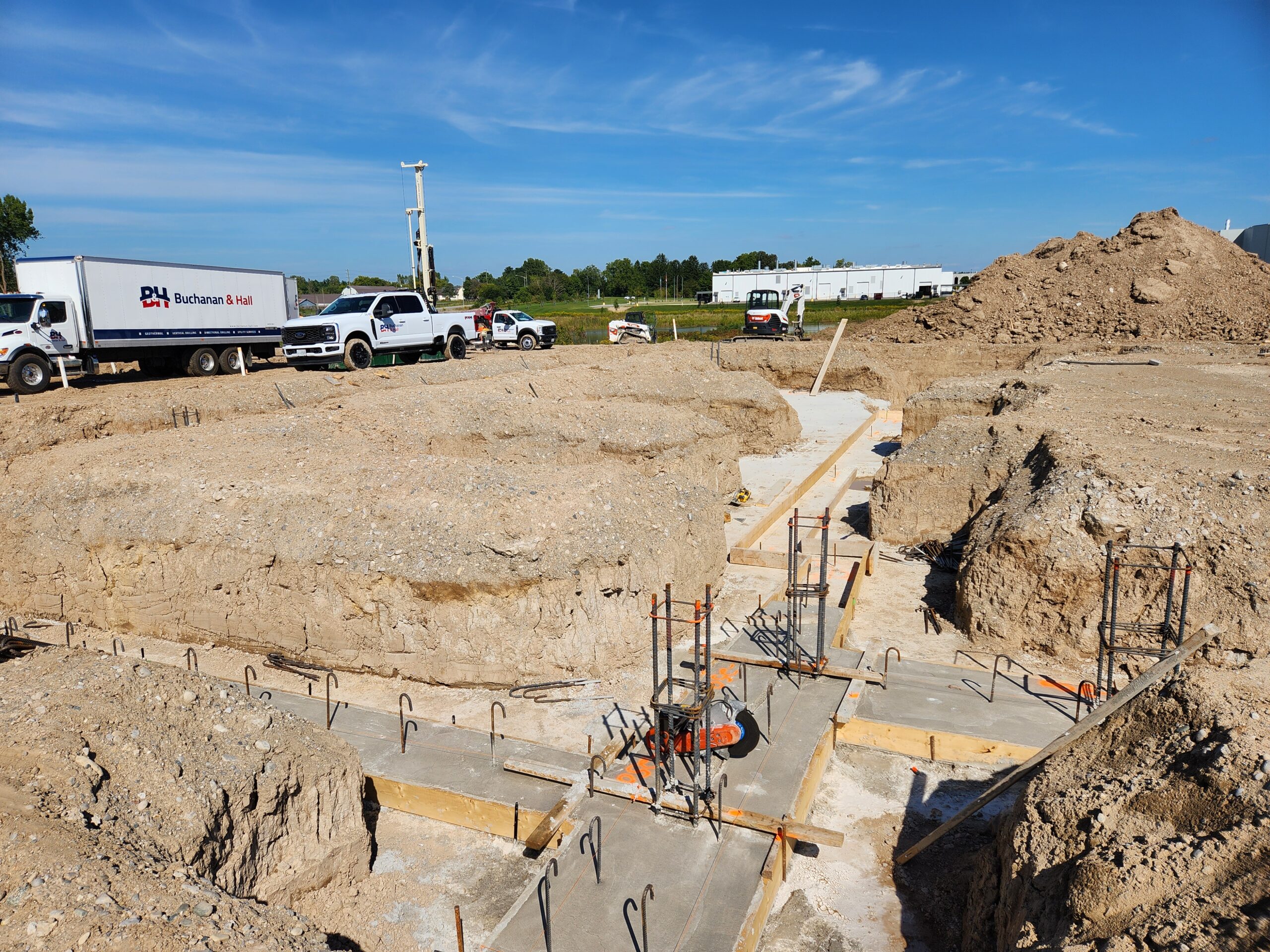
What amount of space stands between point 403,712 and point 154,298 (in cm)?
1476

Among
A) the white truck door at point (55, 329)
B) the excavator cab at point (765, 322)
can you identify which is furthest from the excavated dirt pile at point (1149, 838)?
the excavator cab at point (765, 322)

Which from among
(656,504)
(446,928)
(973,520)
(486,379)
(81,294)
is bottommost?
(446,928)

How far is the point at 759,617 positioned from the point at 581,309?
66603mm

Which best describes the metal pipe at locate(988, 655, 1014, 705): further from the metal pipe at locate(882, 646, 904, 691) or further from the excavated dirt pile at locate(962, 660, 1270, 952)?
the excavated dirt pile at locate(962, 660, 1270, 952)

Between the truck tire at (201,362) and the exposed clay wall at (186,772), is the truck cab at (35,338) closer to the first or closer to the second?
the truck tire at (201,362)

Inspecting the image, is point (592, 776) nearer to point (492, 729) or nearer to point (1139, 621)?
point (492, 729)

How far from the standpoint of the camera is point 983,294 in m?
33.0

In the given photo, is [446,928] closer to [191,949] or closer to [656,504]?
[191,949]

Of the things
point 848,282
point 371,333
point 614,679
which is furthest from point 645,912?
point 848,282

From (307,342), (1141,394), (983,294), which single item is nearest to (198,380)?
(307,342)

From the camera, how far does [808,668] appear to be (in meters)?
8.73

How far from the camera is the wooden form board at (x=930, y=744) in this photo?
764 centimetres

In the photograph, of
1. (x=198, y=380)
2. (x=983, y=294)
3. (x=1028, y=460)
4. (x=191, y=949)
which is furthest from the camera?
(x=983, y=294)

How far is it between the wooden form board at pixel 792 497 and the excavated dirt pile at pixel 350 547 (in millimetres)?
2103
